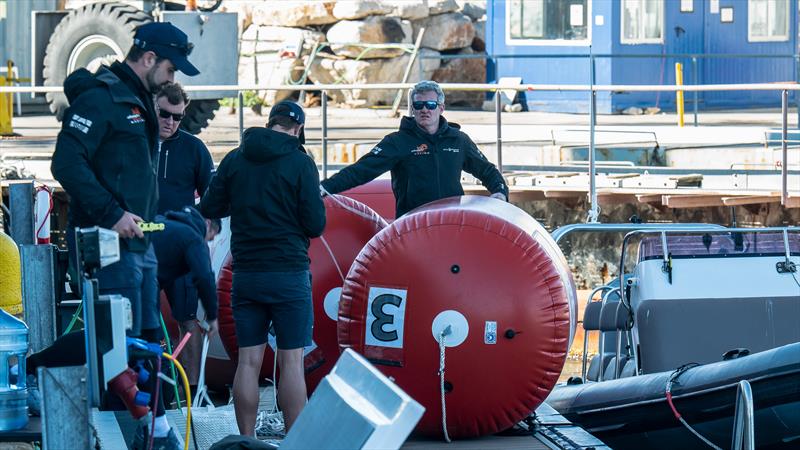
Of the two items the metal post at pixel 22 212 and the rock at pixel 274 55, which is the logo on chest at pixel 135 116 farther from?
the rock at pixel 274 55

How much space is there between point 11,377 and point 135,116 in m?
1.05

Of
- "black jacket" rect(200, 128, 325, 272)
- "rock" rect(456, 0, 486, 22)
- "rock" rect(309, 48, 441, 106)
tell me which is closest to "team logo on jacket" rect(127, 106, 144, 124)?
"black jacket" rect(200, 128, 325, 272)

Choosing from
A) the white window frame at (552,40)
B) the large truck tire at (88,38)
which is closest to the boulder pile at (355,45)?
the white window frame at (552,40)

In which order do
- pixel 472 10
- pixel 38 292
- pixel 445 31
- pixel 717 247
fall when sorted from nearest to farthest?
1. pixel 38 292
2. pixel 717 247
3. pixel 445 31
4. pixel 472 10

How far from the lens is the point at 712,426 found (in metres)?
6.32

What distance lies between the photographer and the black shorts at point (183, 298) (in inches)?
262

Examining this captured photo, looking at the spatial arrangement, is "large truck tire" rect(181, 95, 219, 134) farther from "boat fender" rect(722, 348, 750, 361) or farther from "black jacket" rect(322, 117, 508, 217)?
"boat fender" rect(722, 348, 750, 361)

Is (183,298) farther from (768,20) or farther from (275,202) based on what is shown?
(768,20)

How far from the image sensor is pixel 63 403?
409cm

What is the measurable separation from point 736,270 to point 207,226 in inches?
115

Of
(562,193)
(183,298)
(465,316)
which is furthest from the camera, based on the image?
(562,193)

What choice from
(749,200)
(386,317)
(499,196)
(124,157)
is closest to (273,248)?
(386,317)

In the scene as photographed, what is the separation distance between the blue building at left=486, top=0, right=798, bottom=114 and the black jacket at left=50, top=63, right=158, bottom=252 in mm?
18210

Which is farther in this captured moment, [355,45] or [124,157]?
[355,45]
